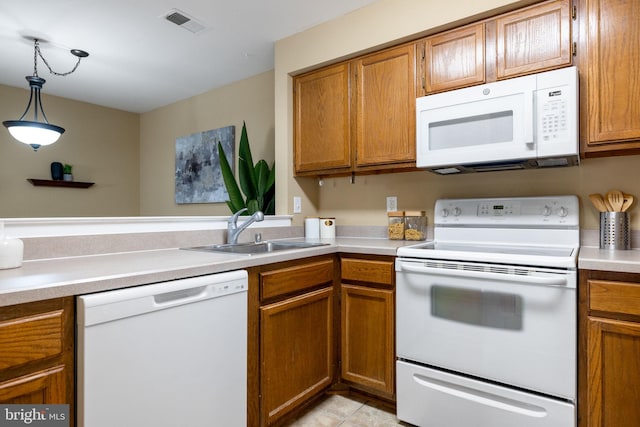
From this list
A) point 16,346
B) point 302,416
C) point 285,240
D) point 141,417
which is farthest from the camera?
point 285,240

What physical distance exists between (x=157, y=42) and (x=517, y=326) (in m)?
3.08

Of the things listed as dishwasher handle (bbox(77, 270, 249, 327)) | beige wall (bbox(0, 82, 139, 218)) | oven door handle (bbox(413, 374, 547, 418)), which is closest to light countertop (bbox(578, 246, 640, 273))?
oven door handle (bbox(413, 374, 547, 418))

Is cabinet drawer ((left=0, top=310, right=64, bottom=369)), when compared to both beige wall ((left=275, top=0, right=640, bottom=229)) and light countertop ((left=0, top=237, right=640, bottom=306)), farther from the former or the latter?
beige wall ((left=275, top=0, right=640, bottom=229))

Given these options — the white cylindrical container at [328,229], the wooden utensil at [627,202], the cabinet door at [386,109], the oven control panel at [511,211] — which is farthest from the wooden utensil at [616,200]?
the white cylindrical container at [328,229]

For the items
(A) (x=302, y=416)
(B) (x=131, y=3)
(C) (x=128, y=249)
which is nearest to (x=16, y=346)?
(C) (x=128, y=249)

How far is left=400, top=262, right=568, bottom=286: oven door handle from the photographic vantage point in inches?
55.3

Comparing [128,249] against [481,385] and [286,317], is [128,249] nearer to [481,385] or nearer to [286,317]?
[286,317]

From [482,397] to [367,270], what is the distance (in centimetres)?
77

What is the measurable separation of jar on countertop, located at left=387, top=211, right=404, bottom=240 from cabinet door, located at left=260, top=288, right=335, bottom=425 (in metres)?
0.62

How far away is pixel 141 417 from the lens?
111 cm

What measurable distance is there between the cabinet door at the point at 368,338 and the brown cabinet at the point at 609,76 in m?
1.22

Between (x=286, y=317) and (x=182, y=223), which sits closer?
(x=286, y=317)

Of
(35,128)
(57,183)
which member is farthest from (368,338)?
(57,183)

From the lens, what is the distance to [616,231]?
1.70m
